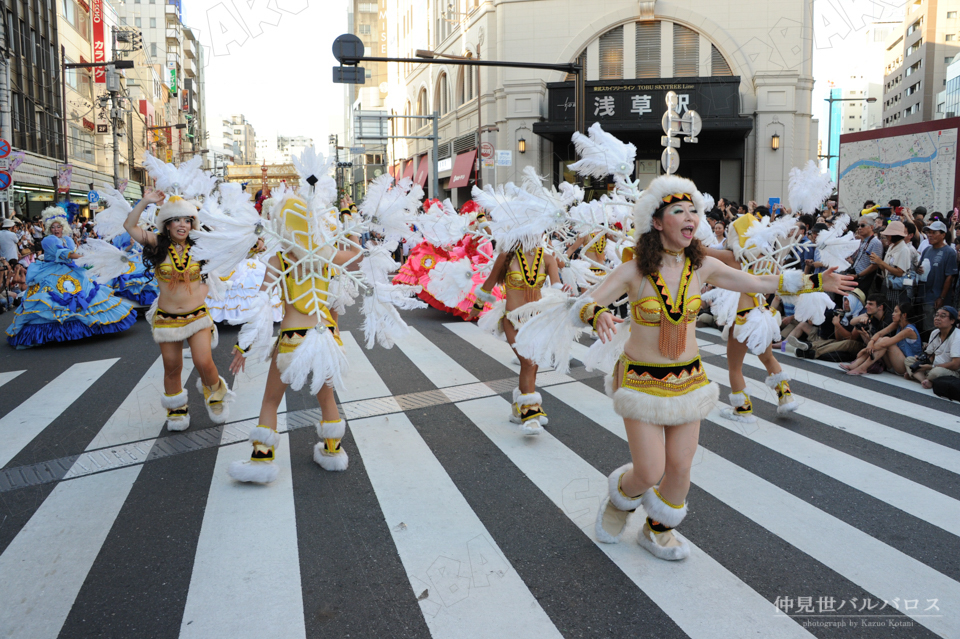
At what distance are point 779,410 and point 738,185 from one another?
808 inches

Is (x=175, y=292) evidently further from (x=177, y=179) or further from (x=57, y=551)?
(x=57, y=551)

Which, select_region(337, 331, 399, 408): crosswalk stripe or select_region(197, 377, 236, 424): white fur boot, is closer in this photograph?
select_region(197, 377, 236, 424): white fur boot

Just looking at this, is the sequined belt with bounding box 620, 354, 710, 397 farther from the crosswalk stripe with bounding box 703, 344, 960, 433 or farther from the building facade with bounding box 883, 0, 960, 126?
the building facade with bounding box 883, 0, 960, 126

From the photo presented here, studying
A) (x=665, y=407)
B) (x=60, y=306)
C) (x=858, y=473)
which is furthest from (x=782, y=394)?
(x=60, y=306)

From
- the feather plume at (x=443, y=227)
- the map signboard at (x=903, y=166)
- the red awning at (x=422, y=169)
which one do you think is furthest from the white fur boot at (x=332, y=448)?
the red awning at (x=422, y=169)

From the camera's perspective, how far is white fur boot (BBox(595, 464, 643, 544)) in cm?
349

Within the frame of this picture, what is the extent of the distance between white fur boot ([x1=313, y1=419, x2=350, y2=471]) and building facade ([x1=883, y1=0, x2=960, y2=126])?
76314mm

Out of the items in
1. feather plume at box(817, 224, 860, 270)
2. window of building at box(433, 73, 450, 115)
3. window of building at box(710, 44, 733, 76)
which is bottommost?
feather plume at box(817, 224, 860, 270)

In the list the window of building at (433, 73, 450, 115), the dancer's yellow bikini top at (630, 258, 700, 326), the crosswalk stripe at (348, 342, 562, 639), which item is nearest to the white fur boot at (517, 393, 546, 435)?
the crosswalk stripe at (348, 342, 562, 639)

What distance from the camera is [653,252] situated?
3.35 meters

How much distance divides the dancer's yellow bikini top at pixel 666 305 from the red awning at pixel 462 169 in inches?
1022

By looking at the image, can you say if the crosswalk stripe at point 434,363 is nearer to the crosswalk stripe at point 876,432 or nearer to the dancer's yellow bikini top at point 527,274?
the dancer's yellow bikini top at point 527,274

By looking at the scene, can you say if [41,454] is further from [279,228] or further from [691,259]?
→ [691,259]

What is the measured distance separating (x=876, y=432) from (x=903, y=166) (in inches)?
354
